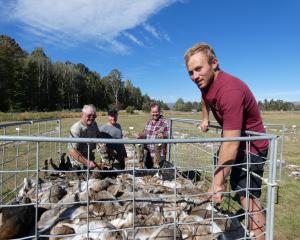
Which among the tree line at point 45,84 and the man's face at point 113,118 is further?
the tree line at point 45,84

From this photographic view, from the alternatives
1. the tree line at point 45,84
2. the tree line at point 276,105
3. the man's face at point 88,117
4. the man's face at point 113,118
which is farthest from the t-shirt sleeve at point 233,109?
the tree line at point 276,105

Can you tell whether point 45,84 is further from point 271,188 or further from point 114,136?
point 271,188

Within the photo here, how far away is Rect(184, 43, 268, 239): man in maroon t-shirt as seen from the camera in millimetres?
2850

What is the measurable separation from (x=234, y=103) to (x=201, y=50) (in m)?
0.60

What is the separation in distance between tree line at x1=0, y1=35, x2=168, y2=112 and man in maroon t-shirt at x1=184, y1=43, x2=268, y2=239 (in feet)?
172

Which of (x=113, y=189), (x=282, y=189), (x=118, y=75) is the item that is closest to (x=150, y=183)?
(x=113, y=189)

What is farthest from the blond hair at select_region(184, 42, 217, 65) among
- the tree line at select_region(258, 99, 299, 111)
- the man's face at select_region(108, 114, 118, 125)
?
the tree line at select_region(258, 99, 299, 111)

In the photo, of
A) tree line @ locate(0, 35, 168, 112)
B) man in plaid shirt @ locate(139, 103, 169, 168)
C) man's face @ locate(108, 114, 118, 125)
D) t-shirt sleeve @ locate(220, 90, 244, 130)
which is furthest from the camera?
tree line @ locate(0, 35, 168, 112)

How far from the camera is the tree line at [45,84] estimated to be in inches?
2279

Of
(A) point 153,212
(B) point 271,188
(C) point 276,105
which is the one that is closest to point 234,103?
(B) point 271,188

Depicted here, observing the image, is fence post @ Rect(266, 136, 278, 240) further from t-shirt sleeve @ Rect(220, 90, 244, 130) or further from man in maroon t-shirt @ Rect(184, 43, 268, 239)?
t-shirt sleeve @ Rect(220, 90, 244, 130)

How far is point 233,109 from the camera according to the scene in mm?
2805

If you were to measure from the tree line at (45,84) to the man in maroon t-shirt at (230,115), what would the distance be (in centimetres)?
5233

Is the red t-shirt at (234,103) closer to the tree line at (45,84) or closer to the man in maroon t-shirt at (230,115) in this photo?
the man in maroon t-shirt at (230,115)
